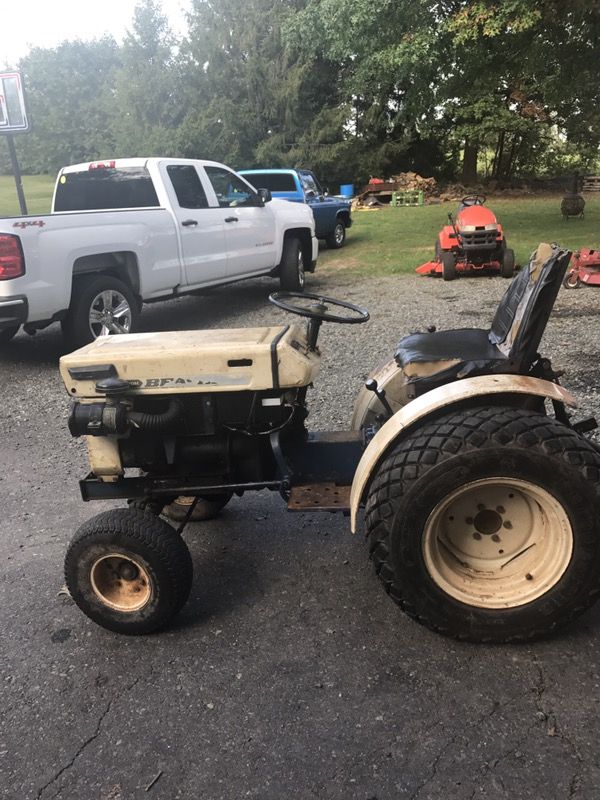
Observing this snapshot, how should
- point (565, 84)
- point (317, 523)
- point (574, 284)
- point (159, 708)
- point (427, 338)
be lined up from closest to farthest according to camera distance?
point (159, 708), point (427, 338), point (317, 523), point (574, 284), point (565, 84)

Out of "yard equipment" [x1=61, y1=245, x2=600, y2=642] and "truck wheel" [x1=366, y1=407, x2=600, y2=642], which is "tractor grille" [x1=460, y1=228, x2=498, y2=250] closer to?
"yard equipment" [x1=61, y1=245, x2=600, y2=642]

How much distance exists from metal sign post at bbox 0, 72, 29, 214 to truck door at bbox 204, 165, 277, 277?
3.69 metres

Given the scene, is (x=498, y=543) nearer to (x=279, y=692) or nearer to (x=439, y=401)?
(x=439, y=401)

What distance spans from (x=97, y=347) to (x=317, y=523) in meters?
1.52

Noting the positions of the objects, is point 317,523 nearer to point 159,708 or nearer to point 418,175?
point 159,708

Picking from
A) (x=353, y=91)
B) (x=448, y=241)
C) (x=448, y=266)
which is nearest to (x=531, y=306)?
(x=448, y=266)

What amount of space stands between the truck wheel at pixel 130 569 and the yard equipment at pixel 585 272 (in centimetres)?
807

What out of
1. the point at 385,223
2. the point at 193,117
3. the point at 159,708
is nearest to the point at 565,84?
the point at 385,223

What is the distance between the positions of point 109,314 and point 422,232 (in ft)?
39.0

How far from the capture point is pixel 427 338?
3.17 meters

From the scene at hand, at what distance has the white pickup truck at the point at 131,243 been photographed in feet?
20.1

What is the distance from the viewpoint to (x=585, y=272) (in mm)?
9117

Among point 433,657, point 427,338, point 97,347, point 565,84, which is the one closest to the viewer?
point 433,657

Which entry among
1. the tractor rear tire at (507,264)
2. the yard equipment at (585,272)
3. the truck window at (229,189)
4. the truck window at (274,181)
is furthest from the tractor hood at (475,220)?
the truck window at (274,181)
